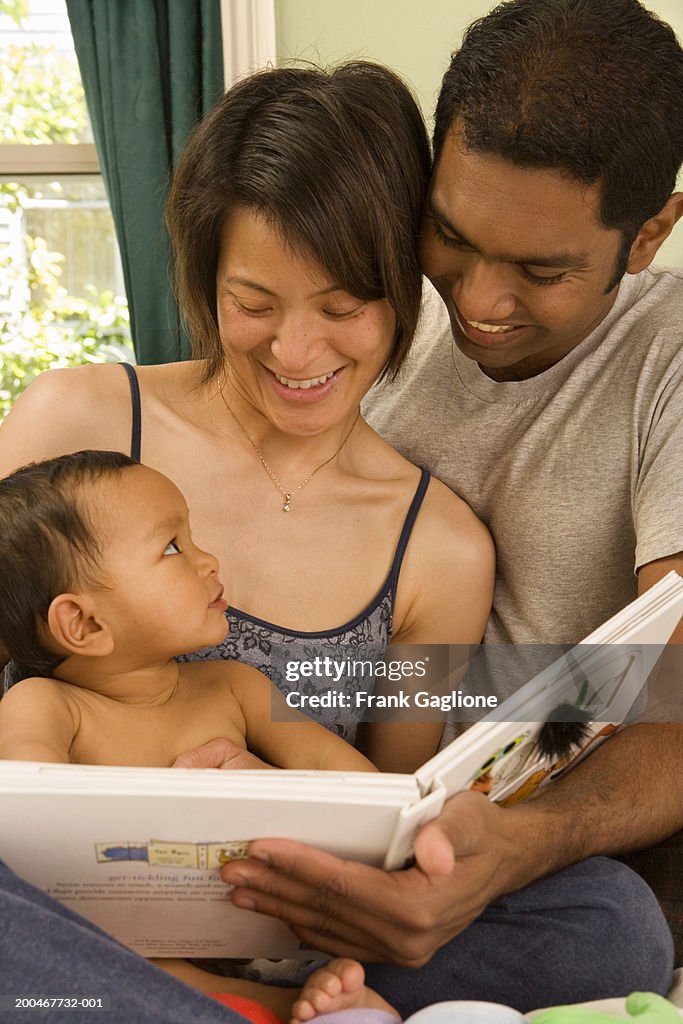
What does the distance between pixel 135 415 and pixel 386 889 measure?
83cm

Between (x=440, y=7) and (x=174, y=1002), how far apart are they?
2914 mm

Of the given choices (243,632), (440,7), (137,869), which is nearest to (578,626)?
(243,632)

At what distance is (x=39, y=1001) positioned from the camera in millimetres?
804

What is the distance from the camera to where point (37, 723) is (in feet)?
3.72

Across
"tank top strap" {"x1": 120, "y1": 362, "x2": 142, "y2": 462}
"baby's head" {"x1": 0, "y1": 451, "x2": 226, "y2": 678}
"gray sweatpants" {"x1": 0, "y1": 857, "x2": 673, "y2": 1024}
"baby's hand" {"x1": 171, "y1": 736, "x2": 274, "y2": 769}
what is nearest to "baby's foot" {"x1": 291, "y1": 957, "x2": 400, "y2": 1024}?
"gray sweatpants" {"x1": 0, "y1": 857, "x2": 673, "y2": 1024}

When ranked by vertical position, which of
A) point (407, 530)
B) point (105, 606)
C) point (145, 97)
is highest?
point (145, 97)

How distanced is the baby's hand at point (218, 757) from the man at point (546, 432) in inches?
10.5

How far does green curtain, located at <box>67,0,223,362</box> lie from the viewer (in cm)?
317

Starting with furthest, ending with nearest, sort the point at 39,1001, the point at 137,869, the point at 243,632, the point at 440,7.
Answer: the point at 440,7, the point at 243,632, the point at 137,869, the point at 39,1001

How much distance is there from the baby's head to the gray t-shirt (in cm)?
54

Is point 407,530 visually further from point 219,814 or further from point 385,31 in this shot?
point 385,31

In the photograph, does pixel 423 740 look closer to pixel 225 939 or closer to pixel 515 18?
pixel 225 939

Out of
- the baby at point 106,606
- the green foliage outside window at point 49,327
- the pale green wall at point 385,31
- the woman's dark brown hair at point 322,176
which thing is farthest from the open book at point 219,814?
the green foliage outside window at point 49,327

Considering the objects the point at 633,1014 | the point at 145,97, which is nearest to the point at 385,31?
the point at 145,97
